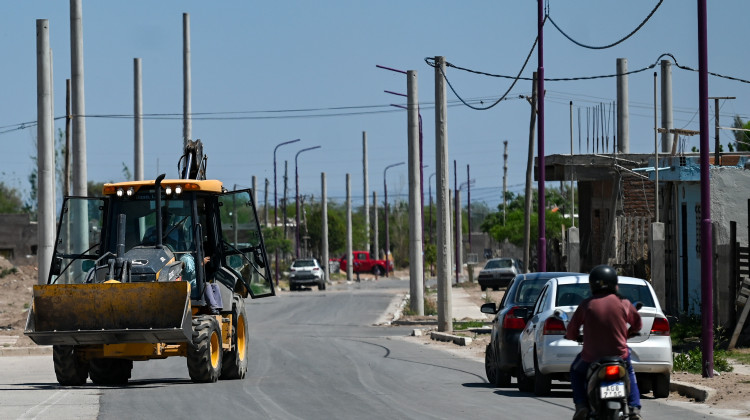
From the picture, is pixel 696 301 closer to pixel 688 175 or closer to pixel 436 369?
pixel 688 175

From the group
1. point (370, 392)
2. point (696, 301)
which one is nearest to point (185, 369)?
point (370, 392)

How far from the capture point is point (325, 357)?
996 inches

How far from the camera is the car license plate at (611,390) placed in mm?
10352

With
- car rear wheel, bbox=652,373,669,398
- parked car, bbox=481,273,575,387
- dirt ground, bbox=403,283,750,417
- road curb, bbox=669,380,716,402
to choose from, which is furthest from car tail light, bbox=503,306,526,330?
car rear wheel, bbox=652,373,669,398

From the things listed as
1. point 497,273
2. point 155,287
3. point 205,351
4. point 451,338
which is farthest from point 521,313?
point 497,273

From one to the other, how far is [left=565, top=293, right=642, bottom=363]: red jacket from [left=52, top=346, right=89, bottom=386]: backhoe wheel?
1037cm

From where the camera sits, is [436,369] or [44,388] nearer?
[44,388]

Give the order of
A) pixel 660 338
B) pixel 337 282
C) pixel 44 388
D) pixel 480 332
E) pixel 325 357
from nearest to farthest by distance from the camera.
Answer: pixel 660 338 < pixel 44 388 < pixel 325 357 < pixel 480 332 < pixel 337 282

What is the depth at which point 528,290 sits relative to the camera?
60.2ft

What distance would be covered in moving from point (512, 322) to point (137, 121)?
88.8ft

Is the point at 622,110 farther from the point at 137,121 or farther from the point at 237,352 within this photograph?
the point at 237,352

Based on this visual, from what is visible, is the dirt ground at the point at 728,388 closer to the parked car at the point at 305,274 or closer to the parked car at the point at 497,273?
the parked car at the point at 497,273

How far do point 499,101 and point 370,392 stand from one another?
20522mm

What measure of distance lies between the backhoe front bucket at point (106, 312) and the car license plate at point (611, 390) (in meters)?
8.65
